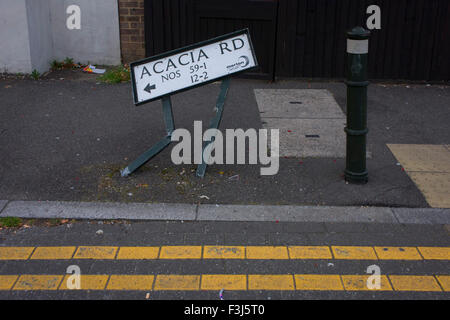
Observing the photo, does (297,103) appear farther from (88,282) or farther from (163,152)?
(88,282)

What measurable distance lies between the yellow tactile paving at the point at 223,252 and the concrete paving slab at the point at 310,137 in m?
2.04

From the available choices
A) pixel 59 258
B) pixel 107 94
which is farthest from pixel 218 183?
pixel 107 94

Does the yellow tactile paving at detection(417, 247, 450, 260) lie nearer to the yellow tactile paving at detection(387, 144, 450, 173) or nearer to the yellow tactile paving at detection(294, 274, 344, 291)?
the yellow tactile paving at detection(294, 274, 344, 291)

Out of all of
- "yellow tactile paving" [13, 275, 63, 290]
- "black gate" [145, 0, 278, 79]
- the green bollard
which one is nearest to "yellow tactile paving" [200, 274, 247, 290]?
"yellow tactile paving" [13, 275, 63, 290]

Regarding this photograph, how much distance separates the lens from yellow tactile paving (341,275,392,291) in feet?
12.9

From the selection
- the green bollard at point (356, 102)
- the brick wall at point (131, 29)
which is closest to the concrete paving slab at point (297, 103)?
the green bollard at point (356, 102)

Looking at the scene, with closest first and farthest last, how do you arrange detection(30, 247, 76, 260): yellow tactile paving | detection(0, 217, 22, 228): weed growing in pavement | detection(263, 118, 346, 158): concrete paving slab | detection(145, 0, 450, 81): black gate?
detection(30, 247, 76, 260): yellow tactile paving, detection(0, 217, 22, 228): weed growing in pavement, detection(263, 118, 346, 158): concrete paving slab, detection(145, 0, 450, 81): black gate

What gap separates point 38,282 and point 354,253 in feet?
7.86

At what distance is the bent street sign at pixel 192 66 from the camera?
5.33 meters

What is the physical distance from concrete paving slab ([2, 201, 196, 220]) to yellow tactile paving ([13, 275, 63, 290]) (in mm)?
929

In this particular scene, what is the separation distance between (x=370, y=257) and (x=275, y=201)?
117cm

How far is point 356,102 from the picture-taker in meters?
5.28

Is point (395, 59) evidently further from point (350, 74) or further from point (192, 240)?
point (192, 240)

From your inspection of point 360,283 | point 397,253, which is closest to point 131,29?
point 397,253
